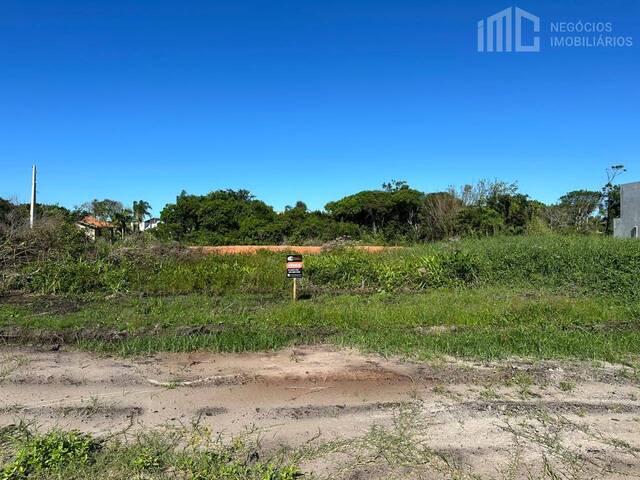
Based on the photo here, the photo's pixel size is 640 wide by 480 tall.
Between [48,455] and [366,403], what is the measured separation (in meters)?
2.72

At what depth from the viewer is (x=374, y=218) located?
37.6m

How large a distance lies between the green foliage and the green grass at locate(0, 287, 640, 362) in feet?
9.37

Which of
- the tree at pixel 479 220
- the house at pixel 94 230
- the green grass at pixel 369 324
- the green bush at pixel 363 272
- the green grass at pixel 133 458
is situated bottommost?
the green grass at pixel 133 458

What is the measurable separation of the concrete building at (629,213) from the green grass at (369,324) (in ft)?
52.1

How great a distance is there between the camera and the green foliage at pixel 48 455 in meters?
3.12

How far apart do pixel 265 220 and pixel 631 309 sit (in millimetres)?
26426

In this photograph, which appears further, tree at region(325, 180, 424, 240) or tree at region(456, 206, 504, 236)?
tree at region(325, 180, 424, 240)

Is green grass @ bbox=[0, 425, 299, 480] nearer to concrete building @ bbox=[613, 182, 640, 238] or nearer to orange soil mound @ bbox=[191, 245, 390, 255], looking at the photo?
orange soil mound @ bbox=[191, 245, 390, 255]

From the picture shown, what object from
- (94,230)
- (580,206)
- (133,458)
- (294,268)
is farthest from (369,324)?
(580,206)

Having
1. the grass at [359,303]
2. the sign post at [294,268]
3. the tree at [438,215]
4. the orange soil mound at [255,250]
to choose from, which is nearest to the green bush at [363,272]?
the grass at [359,303]

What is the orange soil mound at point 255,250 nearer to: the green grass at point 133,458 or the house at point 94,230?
the house at point 94,230

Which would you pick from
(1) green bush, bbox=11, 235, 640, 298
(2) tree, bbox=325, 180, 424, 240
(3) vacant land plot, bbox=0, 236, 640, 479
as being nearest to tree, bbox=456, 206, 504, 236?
(2) tree, bbox=325, 180, 424, 240

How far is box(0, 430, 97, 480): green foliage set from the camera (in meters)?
3.12

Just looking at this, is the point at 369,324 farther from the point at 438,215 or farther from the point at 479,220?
the point at 438,215
